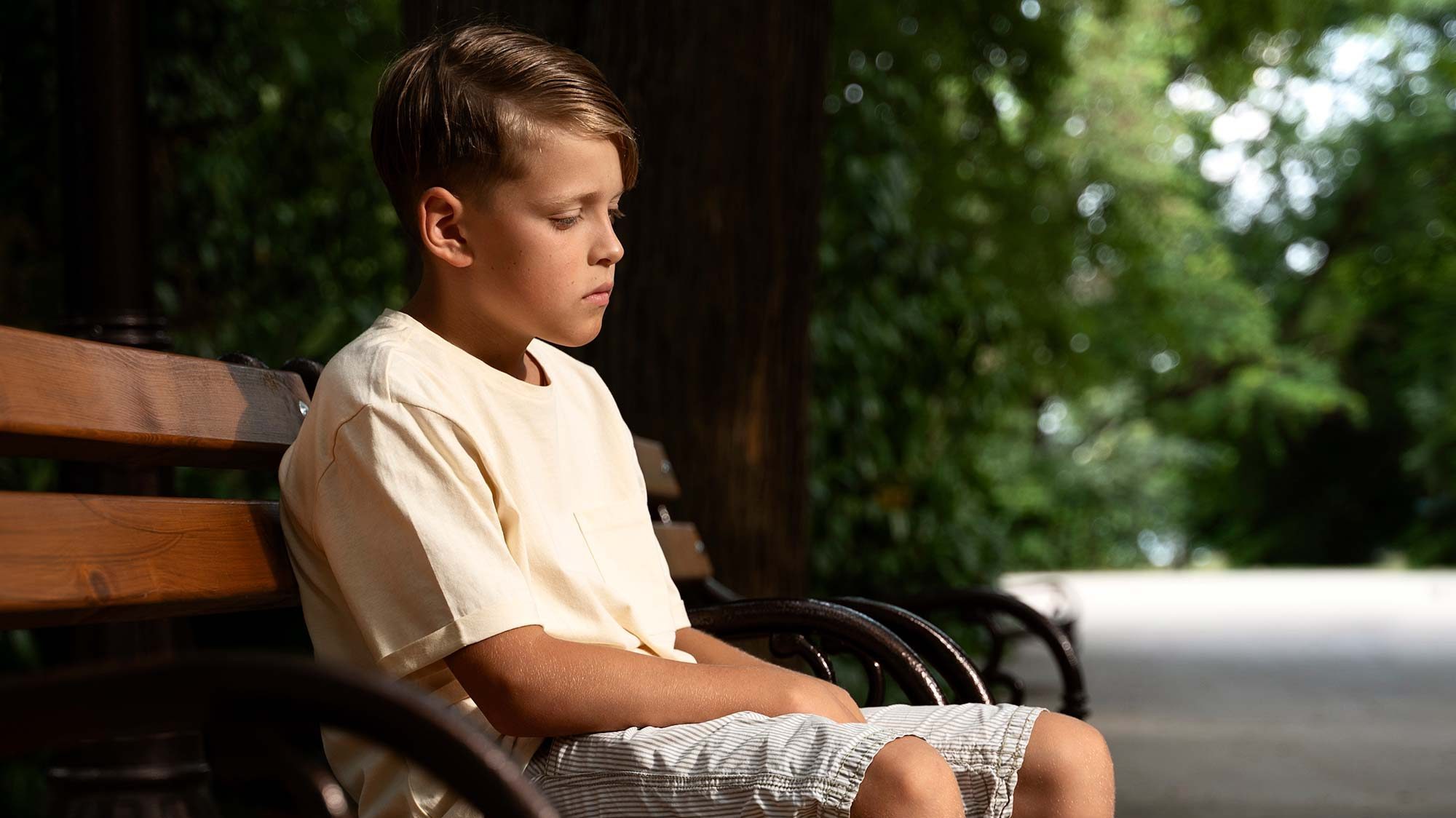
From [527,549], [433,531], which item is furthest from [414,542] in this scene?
[527,549]

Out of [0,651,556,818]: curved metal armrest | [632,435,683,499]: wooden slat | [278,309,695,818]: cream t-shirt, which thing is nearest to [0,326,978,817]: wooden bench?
[0,651,556,818]: curved metal armrest

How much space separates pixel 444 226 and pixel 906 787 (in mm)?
820

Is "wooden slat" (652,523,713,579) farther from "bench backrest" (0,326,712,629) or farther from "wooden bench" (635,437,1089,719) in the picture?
"bench backrest" (0,326,712,629)

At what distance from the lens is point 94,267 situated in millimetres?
3090

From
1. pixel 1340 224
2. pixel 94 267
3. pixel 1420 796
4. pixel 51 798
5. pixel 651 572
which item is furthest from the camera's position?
pixel 1340 224

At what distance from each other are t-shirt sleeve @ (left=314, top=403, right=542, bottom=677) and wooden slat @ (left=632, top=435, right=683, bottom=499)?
1.31 meters

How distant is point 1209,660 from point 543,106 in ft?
25.6

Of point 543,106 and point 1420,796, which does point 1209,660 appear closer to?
point 1420,796

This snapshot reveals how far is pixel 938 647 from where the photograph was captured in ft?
7.47

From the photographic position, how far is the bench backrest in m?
1.39

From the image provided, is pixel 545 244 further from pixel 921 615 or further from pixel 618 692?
pixel 921 615

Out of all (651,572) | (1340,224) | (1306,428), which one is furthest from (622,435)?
(1306,428)

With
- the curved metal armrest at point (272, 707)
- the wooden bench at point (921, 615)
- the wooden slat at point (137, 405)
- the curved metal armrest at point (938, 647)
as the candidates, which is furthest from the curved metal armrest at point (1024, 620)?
the curved metal armrest at point (272, 707)

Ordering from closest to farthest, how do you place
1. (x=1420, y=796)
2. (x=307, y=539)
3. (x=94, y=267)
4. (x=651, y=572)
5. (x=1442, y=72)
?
(x=307, y=539) → (x=651, y=572) → (x=94, y=267) → (x=1420, y=796) → (x=1442, y=72)
